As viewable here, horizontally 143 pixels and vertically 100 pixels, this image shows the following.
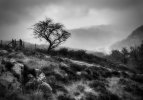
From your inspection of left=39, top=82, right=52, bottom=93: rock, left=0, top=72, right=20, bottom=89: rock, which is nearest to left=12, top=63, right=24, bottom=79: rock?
left=0, top=72, right=20, bottom=89: rock

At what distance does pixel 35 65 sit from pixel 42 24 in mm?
17017

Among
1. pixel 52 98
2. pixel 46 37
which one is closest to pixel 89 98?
pixel 52 98

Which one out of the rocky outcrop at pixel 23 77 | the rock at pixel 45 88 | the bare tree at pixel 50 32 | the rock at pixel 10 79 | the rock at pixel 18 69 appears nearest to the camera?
the rock at pixel 10 79

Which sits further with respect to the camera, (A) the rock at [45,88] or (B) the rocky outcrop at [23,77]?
(A) the rock at [45,88]

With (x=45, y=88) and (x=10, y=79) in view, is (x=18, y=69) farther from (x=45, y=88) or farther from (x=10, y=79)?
(x=45, y=88)

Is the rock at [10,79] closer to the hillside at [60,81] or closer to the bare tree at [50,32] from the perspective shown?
the hillside at [60,81]

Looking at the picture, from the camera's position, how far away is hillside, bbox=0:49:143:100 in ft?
46.5

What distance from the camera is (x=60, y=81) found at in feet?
58.9

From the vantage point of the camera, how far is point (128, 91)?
66.0ft

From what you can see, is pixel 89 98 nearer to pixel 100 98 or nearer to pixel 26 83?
pixel 100 98

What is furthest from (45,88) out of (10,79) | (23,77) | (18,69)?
(18,69)

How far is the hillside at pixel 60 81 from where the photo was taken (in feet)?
46.5

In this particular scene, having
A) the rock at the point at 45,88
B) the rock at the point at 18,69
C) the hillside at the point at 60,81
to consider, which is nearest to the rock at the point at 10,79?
the hillside at the point at 60,81

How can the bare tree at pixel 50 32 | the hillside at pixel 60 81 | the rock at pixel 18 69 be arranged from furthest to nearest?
1. the bare tree at pixel 50 32
2. the rock at pixel 18 69
3. the hillside at pixel 60 81
